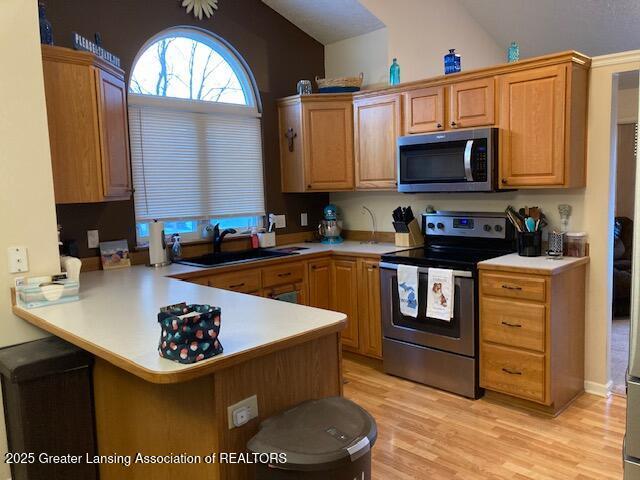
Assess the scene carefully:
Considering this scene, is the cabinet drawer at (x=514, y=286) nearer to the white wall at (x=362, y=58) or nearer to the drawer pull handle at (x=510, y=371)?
the drawer pull handle at (x=510, y=371)

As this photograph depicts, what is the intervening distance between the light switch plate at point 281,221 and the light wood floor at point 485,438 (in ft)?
5.69

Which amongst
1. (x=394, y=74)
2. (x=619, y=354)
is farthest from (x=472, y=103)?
(x=619, y=354)

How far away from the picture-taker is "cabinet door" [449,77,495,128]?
3.48 m

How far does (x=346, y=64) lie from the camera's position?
4773mm

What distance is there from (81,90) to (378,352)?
271 cm

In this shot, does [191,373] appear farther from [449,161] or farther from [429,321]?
[449,161]

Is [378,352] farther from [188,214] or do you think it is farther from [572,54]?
[572,54]

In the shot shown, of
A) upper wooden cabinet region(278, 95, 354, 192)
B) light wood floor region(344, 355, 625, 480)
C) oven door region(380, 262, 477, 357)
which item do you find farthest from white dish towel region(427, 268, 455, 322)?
upper wooden cabinet region(278, 95, 354, 192)

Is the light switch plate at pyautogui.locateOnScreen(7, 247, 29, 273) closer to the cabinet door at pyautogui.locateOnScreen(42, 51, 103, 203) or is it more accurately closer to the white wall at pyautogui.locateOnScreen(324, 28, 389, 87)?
the cabinet door at pyautogui.locateOnScreen(42, 51, 103, 203)

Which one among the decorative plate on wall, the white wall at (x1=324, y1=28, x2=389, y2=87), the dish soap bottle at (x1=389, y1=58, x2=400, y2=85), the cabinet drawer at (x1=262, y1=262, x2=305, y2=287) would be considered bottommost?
the cabinet drawer at (x1=262, y1=262, x2=305, y2=287)

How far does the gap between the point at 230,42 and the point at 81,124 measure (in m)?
1.82

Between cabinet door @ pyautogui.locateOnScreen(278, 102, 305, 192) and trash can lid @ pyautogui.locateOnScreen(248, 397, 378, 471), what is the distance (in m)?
3.01

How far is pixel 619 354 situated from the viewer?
4039 millimetres

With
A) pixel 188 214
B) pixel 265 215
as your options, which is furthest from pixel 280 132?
pixel 188 214
